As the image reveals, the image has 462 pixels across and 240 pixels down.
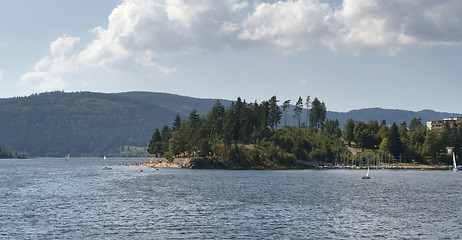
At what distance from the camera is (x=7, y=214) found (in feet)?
265

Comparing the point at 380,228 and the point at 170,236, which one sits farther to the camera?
the point at 380,228

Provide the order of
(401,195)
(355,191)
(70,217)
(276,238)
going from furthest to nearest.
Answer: (355,191) → (401,195) → (70,217) → (276,238)

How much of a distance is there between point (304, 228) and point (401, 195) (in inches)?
2306

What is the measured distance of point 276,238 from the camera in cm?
6056

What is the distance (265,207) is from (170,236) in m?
30.6

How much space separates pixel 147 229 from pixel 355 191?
74.2m

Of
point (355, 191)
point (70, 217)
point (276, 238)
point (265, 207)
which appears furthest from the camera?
point (355, 191)

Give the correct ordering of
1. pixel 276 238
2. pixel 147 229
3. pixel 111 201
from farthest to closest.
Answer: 1. pixel 111 201
2. pixel 147 229
3. pixel 276 238

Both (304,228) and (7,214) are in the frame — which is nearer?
(304,228)

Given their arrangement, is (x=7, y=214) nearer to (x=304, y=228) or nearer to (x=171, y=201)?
(x=171, y=201)

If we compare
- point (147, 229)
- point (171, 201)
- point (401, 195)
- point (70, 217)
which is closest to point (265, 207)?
point (171, 201)

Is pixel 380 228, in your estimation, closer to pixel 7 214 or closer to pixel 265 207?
pixel 265 207

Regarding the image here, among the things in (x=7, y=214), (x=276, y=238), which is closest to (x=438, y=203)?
(x=276, y=238)

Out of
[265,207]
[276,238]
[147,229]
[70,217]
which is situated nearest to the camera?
[276,238]
